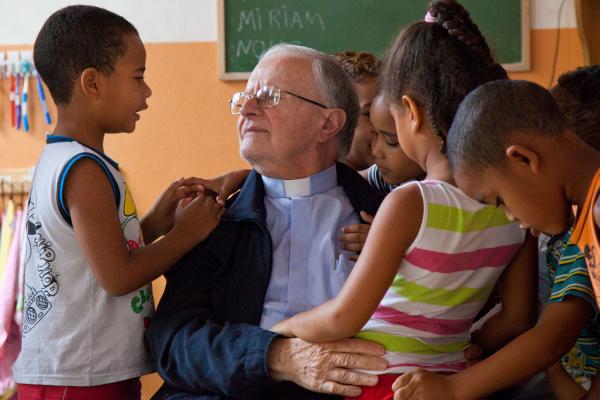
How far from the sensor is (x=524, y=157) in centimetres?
134

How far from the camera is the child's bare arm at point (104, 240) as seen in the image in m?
1.78

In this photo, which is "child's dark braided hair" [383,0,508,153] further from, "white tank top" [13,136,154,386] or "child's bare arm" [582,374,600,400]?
"white tank top" [13,136,154,386]

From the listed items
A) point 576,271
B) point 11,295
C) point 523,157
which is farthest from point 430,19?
point 11,295

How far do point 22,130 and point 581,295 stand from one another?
3.14 m

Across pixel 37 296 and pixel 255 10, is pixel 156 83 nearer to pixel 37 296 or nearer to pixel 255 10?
pixel 255 10

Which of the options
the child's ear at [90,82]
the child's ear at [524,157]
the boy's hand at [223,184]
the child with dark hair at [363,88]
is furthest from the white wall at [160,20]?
the child's ear at [524,157]

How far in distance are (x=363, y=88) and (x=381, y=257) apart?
0.97m

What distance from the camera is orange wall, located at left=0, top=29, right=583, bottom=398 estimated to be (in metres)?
4.01

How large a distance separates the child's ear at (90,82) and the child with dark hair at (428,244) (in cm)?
67

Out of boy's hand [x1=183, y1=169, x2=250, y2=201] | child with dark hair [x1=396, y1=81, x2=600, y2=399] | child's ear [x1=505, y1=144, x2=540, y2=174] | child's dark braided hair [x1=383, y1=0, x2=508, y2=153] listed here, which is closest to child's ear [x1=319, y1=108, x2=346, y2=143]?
boy's hand [x1=183, y1=169, x2=250, y2=201]

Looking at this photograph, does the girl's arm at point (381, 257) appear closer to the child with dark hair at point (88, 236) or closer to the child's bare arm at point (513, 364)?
the child's bare arm at point (513, 364)

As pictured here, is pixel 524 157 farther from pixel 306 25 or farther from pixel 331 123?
pixel 306 25

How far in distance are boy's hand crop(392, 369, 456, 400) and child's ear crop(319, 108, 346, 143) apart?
78 centimetres

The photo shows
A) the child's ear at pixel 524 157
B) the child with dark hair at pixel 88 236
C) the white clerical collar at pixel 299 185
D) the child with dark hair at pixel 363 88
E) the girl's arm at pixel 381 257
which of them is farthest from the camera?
the child with dark hair at pixel 363 88
